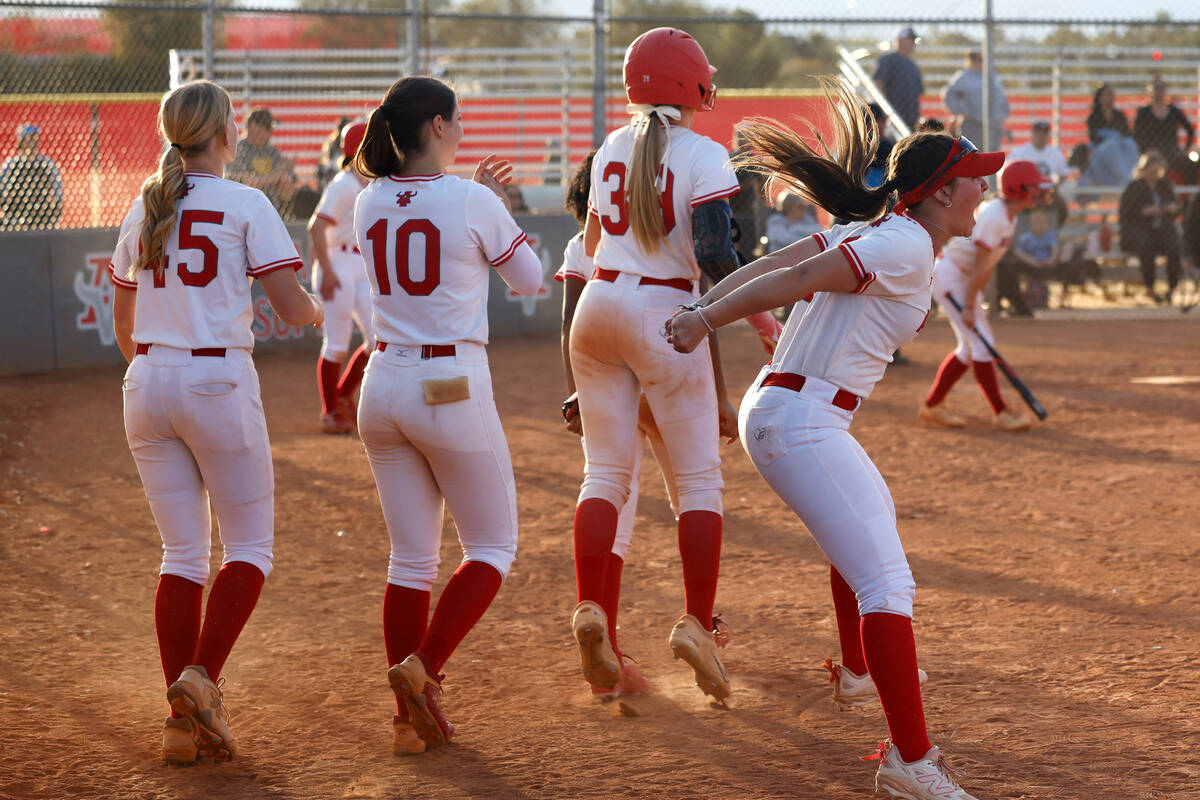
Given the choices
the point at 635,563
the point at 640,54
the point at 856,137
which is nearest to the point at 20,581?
the point at 635,563

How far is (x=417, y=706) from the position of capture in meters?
3.88

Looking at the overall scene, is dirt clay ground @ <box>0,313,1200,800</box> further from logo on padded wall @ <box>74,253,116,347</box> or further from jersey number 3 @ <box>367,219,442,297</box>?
logo on padded wall @ <box>74,253,116,347</box>

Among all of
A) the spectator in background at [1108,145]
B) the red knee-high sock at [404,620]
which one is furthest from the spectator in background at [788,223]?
the red knee-high sock at [404,620]

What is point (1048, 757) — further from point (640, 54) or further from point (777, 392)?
point (640, 54)

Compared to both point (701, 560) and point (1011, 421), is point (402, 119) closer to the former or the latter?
point (701, 560)

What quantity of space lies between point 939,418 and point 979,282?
3.59 feet

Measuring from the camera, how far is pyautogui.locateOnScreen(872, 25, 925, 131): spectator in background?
14.6 m

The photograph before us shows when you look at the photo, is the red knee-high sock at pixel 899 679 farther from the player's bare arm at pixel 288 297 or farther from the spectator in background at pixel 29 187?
the spectator in background at pixel 29 187

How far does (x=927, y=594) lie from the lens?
554 centimetres

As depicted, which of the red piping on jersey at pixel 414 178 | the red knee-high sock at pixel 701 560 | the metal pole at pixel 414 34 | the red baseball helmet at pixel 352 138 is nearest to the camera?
the red piping on jersey at pixel 414 178

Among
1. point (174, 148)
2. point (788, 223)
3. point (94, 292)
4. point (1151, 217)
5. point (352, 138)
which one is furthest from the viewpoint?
point (1151, 217)

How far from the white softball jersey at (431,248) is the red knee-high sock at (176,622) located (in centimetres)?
101

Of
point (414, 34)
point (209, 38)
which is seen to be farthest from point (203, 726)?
point (414, 34)

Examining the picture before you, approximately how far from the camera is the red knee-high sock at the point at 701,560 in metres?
4.37
